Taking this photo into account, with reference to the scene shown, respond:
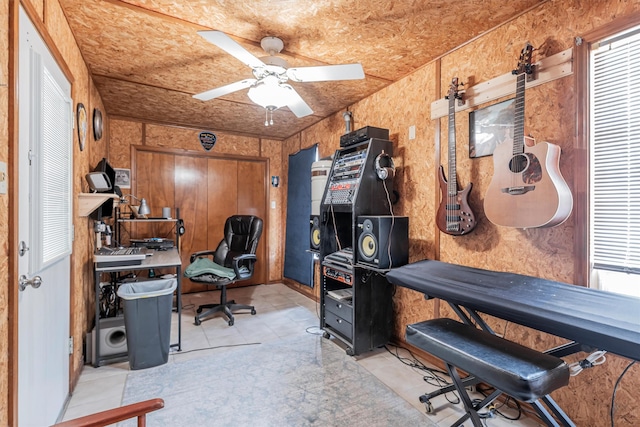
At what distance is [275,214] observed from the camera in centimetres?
508

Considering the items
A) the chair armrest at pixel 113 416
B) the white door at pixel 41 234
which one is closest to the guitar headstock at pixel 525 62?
the chair armrest at pixel 113 416

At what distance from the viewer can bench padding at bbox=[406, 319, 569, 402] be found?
117cm

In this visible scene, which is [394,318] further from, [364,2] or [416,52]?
[364,2]

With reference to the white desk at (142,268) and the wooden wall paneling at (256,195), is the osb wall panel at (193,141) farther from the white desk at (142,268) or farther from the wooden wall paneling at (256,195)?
the white desk at (142,268)

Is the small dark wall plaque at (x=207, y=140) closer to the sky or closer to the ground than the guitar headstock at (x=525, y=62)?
closer to the sky

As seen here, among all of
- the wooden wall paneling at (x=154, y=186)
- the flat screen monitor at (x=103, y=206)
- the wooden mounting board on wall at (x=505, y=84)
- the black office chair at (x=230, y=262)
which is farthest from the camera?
the wooden wall paneling at (x=154, y=186)

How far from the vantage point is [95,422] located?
0.75 metres

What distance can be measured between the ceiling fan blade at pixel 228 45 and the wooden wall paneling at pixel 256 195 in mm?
2987

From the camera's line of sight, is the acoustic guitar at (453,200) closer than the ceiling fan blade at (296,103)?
Yes

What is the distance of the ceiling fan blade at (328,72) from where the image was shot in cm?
193

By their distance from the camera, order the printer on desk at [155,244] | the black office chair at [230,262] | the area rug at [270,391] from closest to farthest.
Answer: the area rug at [270,391] → the black office chair at [230,262] → the printer on desk at [155,244]

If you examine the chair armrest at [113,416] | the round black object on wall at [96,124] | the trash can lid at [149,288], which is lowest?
the trash can lid at [149,288]

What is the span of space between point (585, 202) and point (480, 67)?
114 cm

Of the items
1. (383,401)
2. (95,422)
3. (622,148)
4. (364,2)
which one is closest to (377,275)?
(383,401)
